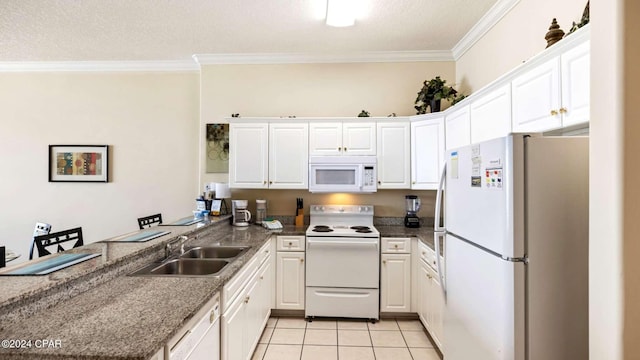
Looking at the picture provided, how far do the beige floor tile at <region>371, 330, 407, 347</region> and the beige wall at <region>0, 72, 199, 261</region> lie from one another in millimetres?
2709

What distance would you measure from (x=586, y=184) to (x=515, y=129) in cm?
61

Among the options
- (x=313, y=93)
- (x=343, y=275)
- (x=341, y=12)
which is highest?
(x=341, y=12)

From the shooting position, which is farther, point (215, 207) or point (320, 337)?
point (215, 207)

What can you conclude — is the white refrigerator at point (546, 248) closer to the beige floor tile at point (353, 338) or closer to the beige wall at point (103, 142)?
the beige floor tile at point (353, 338)

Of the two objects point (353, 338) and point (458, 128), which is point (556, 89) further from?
point (353, 338)

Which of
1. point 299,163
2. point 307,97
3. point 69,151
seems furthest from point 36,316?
point 69,151

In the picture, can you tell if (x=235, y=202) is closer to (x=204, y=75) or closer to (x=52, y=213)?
(x=204, y=75)

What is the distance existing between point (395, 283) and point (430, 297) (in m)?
0.45

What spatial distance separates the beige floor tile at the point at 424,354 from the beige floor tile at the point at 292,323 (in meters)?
1.03

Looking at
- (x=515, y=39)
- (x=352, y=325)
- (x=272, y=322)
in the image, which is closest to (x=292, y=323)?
(x=272, y=322)

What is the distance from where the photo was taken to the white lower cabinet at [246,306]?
1.67m

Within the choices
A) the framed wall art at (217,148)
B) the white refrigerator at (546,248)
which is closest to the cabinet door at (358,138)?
the framed wall art at (217,148)

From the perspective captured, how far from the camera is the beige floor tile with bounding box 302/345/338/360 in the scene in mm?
2342

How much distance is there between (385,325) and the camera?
2869 millimetres
